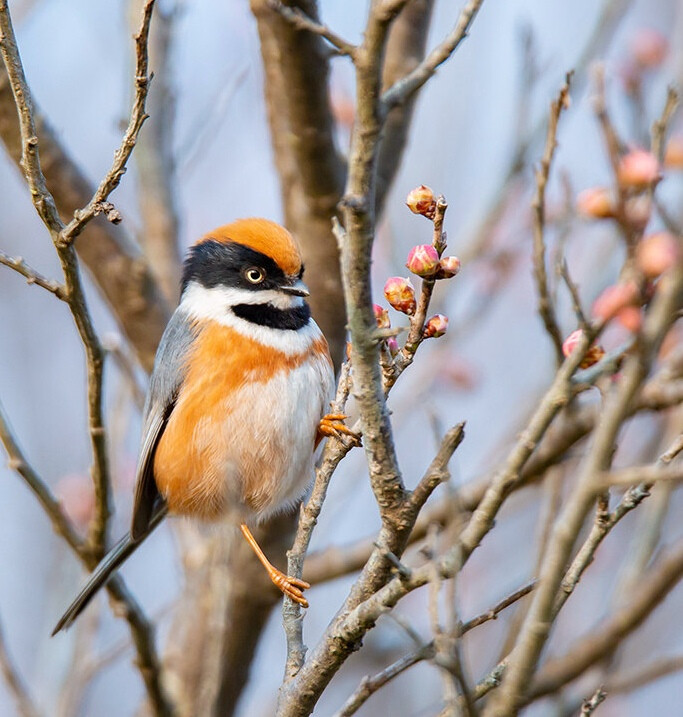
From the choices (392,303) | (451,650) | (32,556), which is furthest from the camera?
(32,556)

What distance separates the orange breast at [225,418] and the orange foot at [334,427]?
0.95ft

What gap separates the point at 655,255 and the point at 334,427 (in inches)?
80.1

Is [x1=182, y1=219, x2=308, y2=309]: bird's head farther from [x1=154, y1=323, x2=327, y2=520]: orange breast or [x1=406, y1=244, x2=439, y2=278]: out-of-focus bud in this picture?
[x1=406, y1=244, x2=439, y2=278]: out-of-focus bud

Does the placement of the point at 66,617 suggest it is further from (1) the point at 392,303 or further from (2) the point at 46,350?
(2) the point at 46,350

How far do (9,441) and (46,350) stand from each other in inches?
230

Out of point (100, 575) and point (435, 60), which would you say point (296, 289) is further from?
point (435, 60)

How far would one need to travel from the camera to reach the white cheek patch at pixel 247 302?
433 cm

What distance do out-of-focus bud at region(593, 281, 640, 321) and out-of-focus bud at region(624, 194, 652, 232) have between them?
135 mm

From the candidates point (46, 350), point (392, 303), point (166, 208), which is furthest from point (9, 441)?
point (46, 350)

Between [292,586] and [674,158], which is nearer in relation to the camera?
[292,586]

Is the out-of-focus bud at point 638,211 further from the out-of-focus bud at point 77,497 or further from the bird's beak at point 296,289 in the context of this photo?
the out-of-focus bud at point 77,497

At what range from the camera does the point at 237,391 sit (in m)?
4.30

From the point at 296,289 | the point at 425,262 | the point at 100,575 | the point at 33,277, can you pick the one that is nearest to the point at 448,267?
the point at 425,262

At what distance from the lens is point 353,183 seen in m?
1.99
